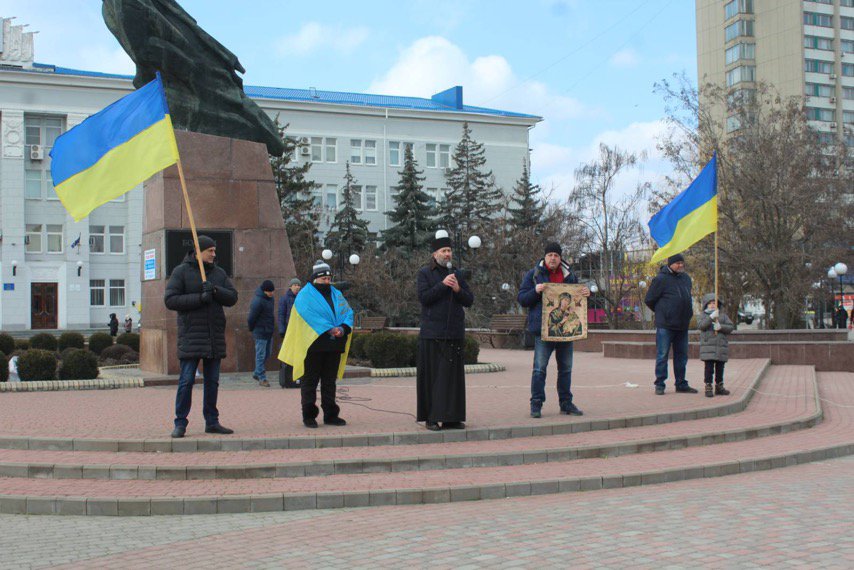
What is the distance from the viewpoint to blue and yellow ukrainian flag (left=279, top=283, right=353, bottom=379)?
9961mm

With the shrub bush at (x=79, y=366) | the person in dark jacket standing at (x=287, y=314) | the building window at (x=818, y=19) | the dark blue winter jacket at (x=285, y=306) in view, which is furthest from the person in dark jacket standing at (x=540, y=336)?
the building window at (x=818, y=19)

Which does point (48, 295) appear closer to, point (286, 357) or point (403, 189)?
point (403, 189)

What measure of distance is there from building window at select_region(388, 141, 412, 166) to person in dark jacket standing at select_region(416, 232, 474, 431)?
63.2 m

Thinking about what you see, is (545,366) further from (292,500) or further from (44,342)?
(44,342)

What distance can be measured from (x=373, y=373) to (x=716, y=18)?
256 ft

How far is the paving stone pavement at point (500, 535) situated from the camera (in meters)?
5.46

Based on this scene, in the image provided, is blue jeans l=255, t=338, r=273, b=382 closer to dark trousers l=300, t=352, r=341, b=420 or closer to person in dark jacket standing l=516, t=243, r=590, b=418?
dark trousers l=300, t=352, r=341, b=420

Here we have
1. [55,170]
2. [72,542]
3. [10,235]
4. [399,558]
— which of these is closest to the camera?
[399,558]

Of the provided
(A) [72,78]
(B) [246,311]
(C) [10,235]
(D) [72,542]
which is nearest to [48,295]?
(C) [10,235]

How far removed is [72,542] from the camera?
6.18 meters

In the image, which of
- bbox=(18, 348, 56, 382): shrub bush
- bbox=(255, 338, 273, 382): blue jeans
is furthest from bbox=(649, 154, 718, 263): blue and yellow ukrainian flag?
bbox=(18, 348, 56, 382): shrub bush

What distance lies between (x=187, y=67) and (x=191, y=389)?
8309 millimetres

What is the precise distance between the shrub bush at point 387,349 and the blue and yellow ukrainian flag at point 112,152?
811 centimetres

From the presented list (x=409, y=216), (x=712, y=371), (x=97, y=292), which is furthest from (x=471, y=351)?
(x=97, y=292)
